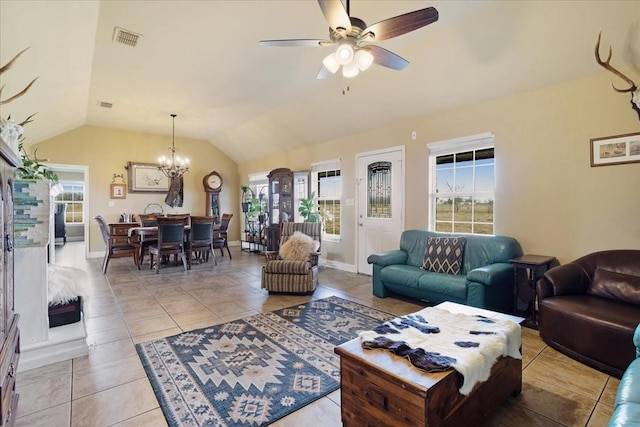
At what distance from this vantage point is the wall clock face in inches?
339

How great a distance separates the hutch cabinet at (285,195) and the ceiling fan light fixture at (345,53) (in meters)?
4.36

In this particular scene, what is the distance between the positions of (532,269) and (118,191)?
8446 millimetres

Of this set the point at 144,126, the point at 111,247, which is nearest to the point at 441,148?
the point at 111,247

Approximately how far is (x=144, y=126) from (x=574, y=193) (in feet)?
26.9

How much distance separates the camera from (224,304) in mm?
3850

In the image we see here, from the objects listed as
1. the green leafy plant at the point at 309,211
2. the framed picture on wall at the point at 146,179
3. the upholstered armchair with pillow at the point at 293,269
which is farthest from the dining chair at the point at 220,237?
the upholstered armchair with pillow at the point at 293,269

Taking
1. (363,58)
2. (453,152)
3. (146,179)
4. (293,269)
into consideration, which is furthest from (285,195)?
(363,58)

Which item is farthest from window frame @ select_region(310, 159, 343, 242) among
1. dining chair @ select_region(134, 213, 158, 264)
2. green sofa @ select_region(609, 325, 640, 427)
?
green sofa @ select_region(609, 325, 640, 427)

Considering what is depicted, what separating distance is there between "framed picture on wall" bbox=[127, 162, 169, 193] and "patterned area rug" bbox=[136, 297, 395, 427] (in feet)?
19.9

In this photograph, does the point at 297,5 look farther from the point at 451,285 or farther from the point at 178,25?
the point at 451,285

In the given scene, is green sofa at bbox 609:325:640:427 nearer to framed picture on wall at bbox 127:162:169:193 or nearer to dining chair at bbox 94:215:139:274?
dining chair at bbox 94:215:139:274

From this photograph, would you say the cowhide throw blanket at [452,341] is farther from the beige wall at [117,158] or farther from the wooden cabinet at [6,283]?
the beige wall at [117,158]

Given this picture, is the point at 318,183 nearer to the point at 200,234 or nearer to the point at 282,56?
the point at 200,234

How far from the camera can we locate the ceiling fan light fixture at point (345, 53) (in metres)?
2.25
